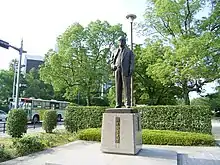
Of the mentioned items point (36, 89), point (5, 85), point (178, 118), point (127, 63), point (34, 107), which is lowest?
point (178, 118)

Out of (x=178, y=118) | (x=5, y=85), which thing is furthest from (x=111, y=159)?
(x=5, y=85)

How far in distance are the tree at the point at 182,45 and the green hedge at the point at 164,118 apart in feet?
6.88

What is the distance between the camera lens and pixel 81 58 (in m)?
20.1

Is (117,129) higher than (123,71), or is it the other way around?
(123,71)

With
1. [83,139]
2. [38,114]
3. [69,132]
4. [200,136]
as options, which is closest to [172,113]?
[200,136]

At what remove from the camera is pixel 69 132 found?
14.2 meters

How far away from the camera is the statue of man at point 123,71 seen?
7211 millimetres

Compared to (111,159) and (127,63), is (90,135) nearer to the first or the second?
(127,63)

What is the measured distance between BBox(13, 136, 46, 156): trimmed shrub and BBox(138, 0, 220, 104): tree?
8370 mm

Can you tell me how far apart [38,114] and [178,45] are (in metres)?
15.4

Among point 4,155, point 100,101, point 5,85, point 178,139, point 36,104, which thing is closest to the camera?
point 4,155

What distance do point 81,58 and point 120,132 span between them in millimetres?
14095


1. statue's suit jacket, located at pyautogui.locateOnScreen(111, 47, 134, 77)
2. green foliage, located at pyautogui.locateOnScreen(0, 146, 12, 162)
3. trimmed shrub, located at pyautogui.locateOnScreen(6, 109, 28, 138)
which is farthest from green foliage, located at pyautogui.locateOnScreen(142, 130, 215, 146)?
green foliage, located at pyautogui.locateOnScreen(0, 146, 12, 162)

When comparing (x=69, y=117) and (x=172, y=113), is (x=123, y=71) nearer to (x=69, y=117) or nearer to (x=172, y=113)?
(x=172, y=113)
